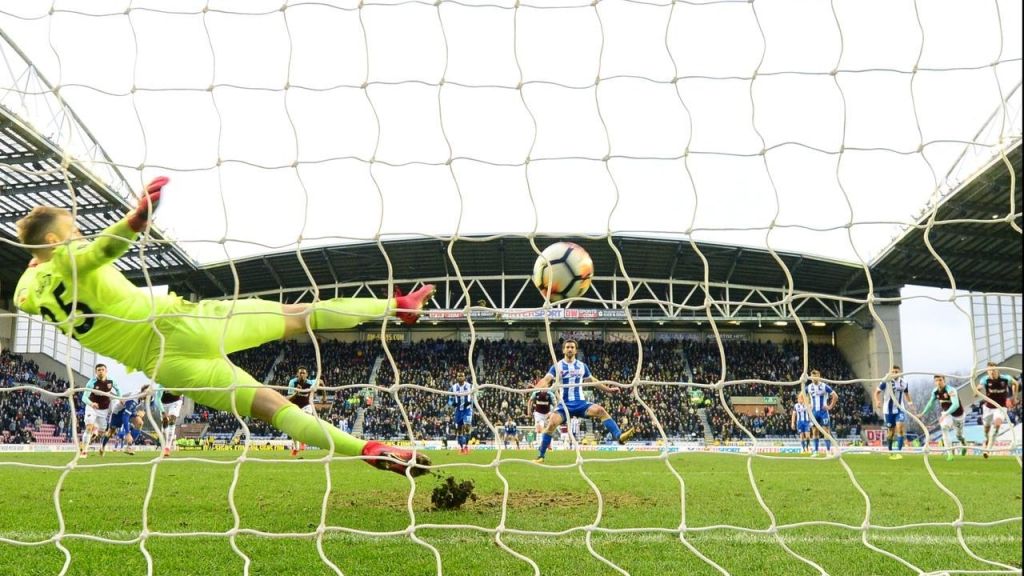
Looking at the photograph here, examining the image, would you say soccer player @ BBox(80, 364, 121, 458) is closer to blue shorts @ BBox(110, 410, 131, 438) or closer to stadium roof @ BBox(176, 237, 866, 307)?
blue shorts @ BBox(110, 410, 131, 438)

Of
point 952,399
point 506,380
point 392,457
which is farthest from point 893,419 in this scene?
point 506,380

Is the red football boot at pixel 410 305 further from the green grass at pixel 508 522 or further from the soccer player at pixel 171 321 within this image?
the green grass at pixel 508 522

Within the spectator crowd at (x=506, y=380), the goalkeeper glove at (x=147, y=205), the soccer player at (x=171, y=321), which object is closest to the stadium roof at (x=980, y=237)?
the soccer player at (x=171, y=321)

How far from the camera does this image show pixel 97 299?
3.71 metres

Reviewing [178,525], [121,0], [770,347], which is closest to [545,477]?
[178,525]

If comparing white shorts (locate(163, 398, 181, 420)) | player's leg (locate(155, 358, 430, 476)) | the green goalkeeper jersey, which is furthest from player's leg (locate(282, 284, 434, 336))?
white shorts (locate(163, 398, 181, 420))

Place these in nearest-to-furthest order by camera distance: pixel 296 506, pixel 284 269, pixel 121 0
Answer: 1. pixel 121 0
2. pixel 296 506
3. pixel 284 269

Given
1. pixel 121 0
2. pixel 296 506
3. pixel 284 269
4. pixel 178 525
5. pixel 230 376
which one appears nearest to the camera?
pixel 230 376

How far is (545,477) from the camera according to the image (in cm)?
831

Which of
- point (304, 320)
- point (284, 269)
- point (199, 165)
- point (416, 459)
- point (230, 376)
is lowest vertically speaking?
point (416, 459)

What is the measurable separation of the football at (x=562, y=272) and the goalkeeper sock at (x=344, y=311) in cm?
151

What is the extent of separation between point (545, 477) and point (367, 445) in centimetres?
476

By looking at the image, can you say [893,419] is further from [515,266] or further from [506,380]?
[506,380]

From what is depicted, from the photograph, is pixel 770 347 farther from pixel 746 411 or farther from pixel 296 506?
pixel 296 506
